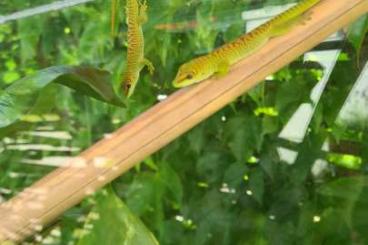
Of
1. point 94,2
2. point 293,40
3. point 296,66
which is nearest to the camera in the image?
point 293,40

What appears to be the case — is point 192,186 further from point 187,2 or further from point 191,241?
point 187,2

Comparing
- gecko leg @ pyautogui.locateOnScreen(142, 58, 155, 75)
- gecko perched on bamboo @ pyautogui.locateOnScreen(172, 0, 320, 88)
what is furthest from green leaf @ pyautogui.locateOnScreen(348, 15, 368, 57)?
gecko leg @ pyautogui.locateOnScreen(142, 58, 155, 75)

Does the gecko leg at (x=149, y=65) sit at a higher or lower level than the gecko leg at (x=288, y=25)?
lower

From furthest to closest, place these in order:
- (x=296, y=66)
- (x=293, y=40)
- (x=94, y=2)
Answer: (x=94, y=2)
(x=296, y=66)
(x=293, y=40)

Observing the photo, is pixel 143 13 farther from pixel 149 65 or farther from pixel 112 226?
pixel 112 226

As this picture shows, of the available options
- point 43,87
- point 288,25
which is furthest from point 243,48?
point 43,87

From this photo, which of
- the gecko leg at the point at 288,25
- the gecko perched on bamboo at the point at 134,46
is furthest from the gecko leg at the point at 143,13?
the gecko leg at the point at 288,25

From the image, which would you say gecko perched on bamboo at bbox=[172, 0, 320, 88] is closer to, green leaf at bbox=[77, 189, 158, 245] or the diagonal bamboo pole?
the diagonal bamboo pole

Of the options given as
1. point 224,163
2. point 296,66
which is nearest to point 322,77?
point 296,66

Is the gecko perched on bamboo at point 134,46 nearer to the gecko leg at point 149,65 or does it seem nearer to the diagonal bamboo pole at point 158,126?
the gecko leg at point 149,65
